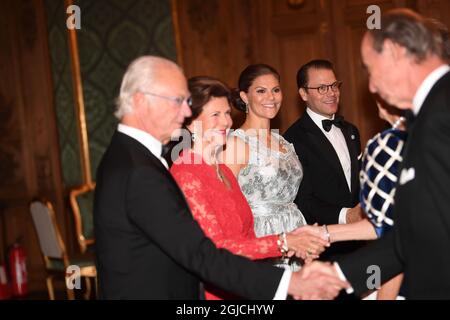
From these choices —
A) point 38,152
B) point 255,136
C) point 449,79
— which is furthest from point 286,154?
point 38,152

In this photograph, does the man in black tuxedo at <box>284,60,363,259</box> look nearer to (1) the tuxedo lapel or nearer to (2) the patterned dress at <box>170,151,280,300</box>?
(1) the tuxedo lapel

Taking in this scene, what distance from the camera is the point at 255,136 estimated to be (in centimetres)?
409

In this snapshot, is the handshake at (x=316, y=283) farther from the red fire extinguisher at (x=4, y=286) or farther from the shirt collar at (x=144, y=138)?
the red fire extinguisher at (x=4, y=286)

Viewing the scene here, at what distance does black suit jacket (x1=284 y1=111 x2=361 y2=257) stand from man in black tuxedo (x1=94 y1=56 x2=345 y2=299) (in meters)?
1.69

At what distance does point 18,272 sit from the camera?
6539 mm

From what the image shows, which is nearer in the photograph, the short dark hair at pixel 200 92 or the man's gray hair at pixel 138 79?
the man's gray hair at pixel 138 79

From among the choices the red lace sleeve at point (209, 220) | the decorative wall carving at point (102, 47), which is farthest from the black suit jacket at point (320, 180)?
the decorative wall carving at point (102, 47)

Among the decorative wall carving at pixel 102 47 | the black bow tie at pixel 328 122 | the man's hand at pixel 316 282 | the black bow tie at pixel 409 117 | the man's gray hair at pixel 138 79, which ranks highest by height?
the decorative wall carving at pixel 102 47

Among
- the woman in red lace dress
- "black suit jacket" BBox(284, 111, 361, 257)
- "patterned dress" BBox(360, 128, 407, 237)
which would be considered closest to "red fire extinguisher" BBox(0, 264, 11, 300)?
"black suit jacket" BBox(284, 111, 361, 257)

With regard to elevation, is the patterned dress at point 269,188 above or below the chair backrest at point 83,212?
above

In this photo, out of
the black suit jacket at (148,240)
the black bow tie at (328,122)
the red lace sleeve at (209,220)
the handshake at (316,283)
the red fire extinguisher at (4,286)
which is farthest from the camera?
the red fire extinguisher at (4,286)

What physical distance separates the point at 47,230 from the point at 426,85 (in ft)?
14.0

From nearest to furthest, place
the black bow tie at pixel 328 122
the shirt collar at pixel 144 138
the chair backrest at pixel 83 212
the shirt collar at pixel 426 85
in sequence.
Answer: the shirt collar at pixel 426 85 < the shirt collar at pixel 144 138 < the black bow tie at pixel 328 122 < the chair backrest at pixel 83 212

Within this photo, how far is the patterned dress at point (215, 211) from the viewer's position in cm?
284
